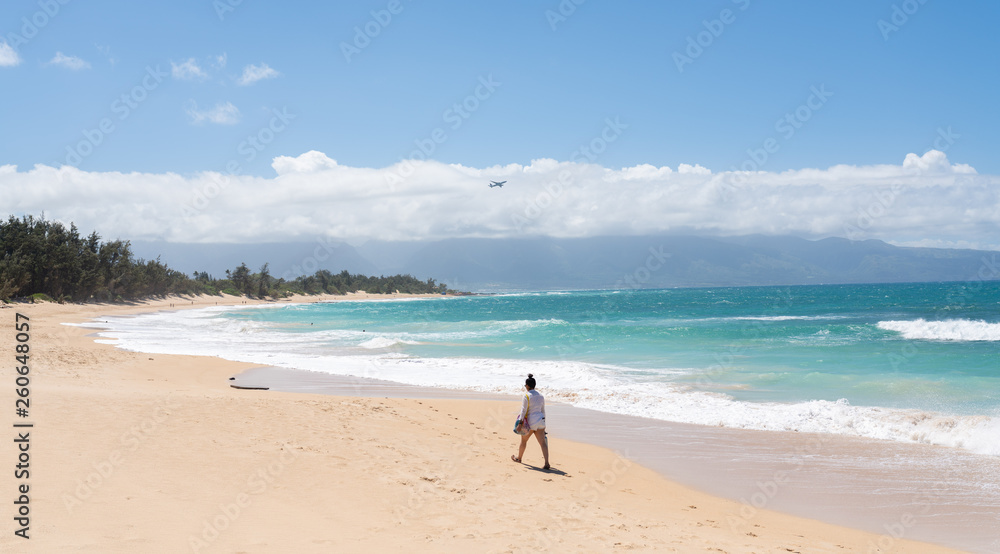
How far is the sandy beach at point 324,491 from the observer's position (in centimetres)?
527

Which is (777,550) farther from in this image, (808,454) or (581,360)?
(581,360)

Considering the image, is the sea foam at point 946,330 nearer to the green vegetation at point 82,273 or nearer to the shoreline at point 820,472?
the shoreline at point 820,472

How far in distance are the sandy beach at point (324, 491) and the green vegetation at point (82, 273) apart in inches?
1986

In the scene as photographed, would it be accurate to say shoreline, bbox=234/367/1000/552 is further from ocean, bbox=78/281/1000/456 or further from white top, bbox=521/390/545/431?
white top, bbox=521/390/545/431

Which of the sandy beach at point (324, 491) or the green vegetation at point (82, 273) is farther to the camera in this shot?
the green vegetation at point (82, 273)

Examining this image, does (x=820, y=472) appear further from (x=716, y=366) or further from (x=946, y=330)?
(x=946, y=330)

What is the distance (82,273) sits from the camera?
199 feet

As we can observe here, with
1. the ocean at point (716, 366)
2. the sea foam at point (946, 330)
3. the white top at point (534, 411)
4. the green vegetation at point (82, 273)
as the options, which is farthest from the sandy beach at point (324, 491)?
the green vegetation at point (82, 273)

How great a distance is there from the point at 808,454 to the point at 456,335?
27.2 m

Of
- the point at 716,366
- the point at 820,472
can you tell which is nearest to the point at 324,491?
the point at 820,472

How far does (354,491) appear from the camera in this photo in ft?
22.6

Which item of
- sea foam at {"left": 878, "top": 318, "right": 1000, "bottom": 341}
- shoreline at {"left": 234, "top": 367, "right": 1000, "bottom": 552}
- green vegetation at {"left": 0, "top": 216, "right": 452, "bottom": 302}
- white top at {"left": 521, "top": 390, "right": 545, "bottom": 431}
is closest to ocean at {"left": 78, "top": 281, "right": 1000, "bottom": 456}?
sea foam at {"left": 878, "top": 318, "right": 1000, "bottom": 341}

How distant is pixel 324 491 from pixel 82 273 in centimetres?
6883

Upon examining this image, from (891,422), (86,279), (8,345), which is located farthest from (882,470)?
(86,279)
